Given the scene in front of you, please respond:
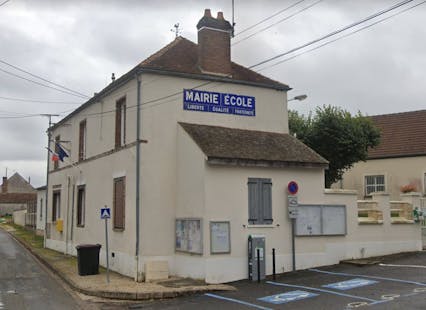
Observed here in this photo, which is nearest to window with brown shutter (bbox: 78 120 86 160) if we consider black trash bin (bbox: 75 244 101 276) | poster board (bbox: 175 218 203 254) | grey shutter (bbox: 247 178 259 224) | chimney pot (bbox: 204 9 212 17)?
black trash bin (bbox: 75 244 101 276)

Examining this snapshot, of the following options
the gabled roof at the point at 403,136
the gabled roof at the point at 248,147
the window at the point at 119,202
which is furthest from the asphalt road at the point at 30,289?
the gabled roof at the point at 403,136

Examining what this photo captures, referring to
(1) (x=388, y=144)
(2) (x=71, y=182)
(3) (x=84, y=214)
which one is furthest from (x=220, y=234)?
(1) (x=388, y=144)

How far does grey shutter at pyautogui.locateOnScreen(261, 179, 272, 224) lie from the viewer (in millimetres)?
16016

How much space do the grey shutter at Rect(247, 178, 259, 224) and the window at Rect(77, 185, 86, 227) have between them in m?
9.43

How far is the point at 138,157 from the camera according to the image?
647 inches

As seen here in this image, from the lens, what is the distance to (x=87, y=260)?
1686 centimetres

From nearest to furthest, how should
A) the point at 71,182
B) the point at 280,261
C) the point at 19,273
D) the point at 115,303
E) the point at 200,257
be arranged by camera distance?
1. the point at 115,303
2. the point at 200,257
3. the point at 280,261
4. the point at 19,273
5. the point at 71,182

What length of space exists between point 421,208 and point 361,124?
8.25 m

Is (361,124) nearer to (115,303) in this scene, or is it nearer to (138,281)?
(138,281)

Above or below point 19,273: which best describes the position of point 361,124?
above

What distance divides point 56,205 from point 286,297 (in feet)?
60.3

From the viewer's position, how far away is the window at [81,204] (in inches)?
887

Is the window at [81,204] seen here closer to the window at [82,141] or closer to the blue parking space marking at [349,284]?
Answer: the window at [82,141]

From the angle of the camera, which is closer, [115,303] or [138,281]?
[115,303]
